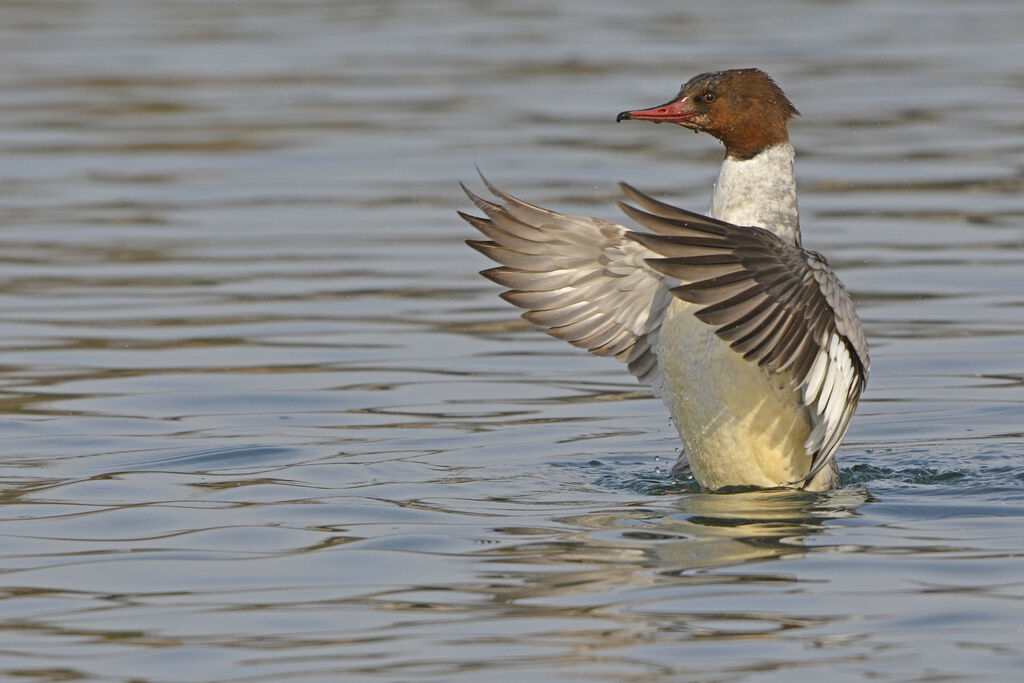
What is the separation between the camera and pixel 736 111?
7.30 m

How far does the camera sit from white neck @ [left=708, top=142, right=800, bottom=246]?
23.1 feet

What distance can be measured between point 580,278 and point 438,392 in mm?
1961

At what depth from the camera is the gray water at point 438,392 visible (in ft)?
17.4

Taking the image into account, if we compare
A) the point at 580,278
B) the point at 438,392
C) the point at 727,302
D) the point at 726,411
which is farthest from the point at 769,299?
the point at 438,392

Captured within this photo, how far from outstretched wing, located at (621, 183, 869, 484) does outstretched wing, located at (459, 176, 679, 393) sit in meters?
0.83

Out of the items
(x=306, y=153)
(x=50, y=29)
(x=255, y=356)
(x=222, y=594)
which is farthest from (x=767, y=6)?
(x=222, y=594)

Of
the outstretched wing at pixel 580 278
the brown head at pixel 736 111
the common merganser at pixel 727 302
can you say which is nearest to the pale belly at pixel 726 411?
the common merganser at pixel 727 302

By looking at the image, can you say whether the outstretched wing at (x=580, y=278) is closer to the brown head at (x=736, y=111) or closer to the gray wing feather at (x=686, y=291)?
the gray wing feather at (x=686, y=291)

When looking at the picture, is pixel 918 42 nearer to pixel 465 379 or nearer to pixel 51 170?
pixel 51 170

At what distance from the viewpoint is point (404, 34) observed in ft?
75.3

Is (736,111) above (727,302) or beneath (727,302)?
above

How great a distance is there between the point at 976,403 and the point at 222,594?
440 cm

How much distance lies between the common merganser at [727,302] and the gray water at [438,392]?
0.81 ft

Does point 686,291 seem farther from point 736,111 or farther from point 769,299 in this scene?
point 736,111
